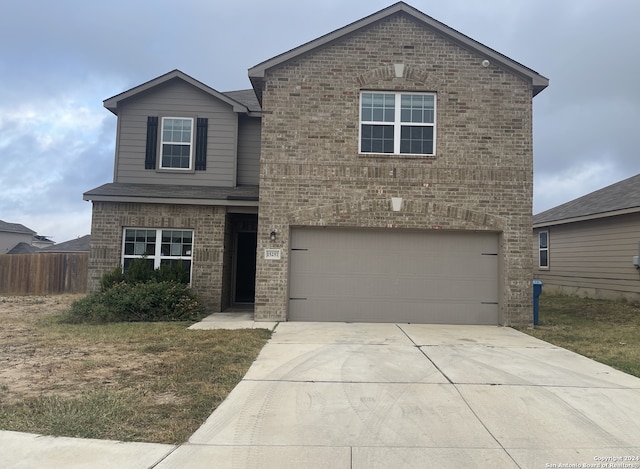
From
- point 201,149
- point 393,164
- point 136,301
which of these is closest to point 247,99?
point 201,149

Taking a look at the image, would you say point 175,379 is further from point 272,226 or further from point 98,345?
point 272,226

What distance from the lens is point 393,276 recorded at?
11500mm

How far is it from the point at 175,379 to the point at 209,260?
6.92 metres

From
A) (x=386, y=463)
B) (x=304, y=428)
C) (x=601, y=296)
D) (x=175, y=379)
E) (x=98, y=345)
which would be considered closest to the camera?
(x=386, y=463)

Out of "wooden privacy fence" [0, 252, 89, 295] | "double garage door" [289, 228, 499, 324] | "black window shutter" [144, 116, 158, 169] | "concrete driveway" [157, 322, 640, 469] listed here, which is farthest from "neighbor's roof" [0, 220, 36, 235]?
"concrete driveway" [157, 322, 640, 469]

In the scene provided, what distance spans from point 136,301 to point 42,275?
10.00 m

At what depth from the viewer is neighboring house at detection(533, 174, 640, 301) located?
1581 cm

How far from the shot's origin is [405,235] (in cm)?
1155

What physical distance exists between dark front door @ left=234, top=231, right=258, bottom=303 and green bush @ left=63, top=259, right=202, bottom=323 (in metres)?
2.81

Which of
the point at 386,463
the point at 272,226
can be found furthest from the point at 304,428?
the point at 272,226

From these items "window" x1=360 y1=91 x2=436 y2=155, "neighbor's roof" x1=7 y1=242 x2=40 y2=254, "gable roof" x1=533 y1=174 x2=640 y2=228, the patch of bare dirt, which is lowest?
the patch of bare dirt

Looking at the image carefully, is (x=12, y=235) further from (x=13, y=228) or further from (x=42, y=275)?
(x=42, y=275)

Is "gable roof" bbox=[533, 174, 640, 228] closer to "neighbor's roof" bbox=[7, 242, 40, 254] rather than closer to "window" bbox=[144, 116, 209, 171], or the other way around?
"window" bbox=[144, 116, 209, 171]

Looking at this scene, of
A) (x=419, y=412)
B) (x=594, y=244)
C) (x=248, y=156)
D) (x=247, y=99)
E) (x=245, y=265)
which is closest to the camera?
(x=419, y=412)
